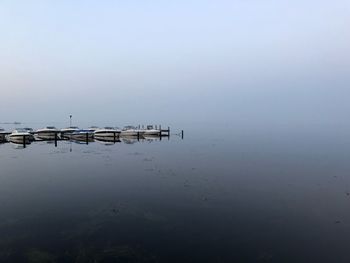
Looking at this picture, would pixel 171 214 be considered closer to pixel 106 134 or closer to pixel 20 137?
pixel 20 137

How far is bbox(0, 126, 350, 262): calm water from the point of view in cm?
1694

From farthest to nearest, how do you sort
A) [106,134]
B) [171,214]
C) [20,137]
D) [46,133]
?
[106,134] < [46,133] < [20,137] < [171,214]

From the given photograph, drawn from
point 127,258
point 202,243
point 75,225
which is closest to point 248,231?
point 202,243

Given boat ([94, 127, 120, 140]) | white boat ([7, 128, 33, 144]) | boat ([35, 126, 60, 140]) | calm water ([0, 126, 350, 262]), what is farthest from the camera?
boat ([94, 127, 120, 140])

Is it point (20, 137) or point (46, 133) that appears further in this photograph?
point (46, 133)

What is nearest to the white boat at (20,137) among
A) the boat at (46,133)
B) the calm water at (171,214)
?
the boat at (46,133)

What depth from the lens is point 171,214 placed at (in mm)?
23281

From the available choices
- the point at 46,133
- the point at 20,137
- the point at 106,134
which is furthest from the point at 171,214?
the point at 46,133

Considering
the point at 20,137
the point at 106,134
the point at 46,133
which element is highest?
the point at 46,133

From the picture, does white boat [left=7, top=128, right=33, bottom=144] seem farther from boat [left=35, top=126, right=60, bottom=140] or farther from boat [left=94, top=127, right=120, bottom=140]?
boat [left=94, top=127, right=120, bottom=140]

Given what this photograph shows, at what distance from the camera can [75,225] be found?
20734 millimetres

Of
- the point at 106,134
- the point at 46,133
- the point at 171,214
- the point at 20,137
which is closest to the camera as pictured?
the point at 171,214

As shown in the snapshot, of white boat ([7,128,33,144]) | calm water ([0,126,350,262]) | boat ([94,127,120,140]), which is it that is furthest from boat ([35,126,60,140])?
calm water ([0,126,350,262])

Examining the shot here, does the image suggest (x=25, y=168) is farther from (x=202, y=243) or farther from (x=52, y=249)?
(x=202, y=243)
